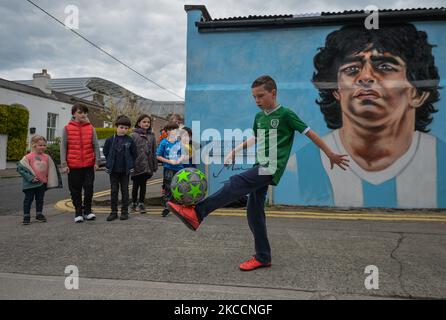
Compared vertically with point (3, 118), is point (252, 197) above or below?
below

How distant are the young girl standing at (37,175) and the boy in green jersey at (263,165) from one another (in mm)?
3660

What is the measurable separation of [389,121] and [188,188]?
218 inches

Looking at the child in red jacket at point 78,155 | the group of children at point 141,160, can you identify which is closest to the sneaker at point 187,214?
the group of children at point 141,160

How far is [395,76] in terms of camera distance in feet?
23.8

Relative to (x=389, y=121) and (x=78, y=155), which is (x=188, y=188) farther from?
(x=389, y=121)

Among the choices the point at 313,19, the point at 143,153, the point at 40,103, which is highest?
the point at 40,103

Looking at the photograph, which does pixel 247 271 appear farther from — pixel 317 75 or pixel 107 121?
pixel 107 121

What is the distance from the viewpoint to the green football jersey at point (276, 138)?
3.35 meters

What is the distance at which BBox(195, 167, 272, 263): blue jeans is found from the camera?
10.7 ft

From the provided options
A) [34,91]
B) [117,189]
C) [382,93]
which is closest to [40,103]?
[34,91]

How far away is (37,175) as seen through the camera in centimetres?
584
